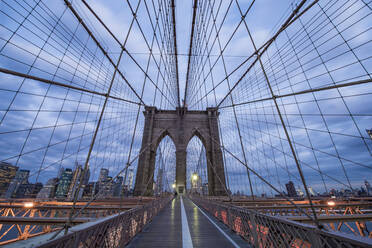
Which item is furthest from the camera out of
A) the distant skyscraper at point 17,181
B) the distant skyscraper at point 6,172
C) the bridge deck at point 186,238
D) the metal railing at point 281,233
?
the distant skyscraper at point 17,181

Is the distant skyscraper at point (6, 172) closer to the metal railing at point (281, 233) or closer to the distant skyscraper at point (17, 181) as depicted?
the distant skyscraper at point (17, 181)

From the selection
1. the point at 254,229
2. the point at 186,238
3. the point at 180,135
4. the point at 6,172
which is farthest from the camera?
the point at 180,135

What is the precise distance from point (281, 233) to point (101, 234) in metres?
2.95

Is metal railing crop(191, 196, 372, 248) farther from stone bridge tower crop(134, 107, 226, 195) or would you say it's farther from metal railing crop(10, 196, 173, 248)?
stone bridge tower crop(134, 107, 226, 195)

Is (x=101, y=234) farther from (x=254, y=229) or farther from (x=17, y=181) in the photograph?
(x=17, y=181)

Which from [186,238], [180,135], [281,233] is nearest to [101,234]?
[186,238]

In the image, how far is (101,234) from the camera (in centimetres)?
235

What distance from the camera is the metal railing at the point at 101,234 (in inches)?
60.8

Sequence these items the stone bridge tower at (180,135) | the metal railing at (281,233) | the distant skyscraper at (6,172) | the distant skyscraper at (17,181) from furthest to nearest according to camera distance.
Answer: the stone bridge tower at (180,135) < the distant skyscraper at (17,181) < the distant skyscraper at (6,172) < the metal railing at (281,233)

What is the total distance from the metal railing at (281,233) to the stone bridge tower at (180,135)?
1881cm

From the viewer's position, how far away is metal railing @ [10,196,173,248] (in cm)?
155

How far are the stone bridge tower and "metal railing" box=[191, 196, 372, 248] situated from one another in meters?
18.8

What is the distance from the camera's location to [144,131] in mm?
25297

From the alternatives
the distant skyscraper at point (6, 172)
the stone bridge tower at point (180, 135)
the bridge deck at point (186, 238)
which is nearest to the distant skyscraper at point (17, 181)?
the distant skyscraper at point (6, 172)
